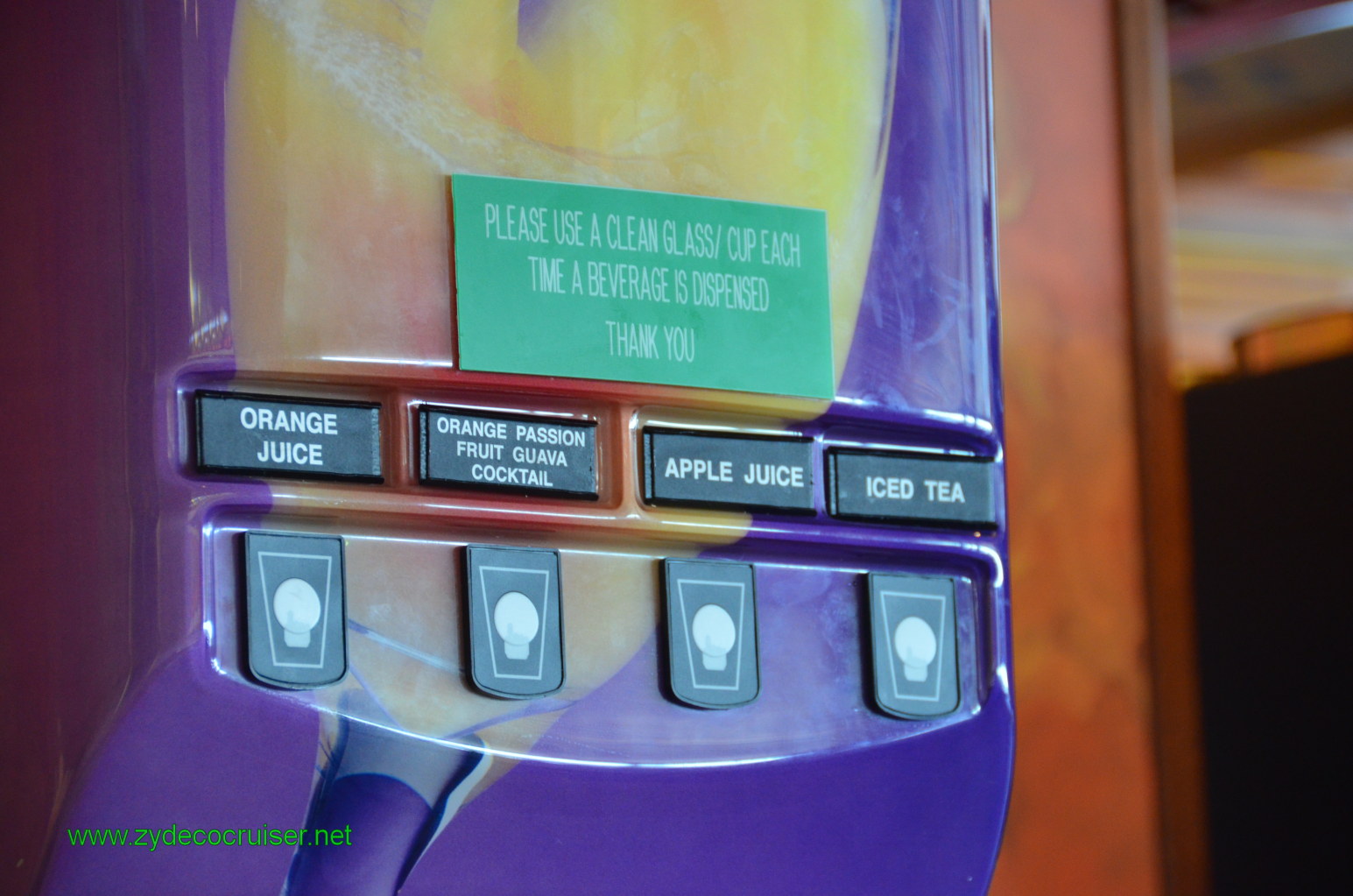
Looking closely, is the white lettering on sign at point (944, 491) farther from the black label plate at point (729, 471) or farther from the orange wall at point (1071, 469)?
the orange wall at point (1071, 469)

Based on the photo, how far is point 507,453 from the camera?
481 mm

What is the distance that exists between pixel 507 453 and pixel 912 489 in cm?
16

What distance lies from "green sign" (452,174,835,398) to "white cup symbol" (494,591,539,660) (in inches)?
3.0

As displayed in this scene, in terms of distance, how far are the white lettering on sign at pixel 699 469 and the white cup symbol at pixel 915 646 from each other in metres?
0.09

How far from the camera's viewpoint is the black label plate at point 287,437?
1.45ft

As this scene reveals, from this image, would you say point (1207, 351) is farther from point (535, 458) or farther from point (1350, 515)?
point (535, 458)

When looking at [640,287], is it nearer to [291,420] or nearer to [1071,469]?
[291,420]

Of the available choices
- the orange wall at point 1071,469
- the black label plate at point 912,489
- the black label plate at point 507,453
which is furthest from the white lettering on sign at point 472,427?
the orange wall at point 1071,469

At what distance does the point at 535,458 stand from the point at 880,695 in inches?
6.0

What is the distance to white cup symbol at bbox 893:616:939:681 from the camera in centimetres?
54

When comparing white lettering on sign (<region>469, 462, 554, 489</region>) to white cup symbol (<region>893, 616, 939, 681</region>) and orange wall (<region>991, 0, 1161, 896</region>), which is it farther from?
orange wall (<region>991, 0, 1161, 896</region>)

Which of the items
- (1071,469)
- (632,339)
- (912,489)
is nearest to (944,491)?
(912,489)

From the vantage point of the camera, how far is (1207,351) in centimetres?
401

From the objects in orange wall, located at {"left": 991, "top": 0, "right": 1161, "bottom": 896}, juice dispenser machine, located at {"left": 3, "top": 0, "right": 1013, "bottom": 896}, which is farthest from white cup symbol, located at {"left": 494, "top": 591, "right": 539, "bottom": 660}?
orange wall, located at {"left": 991, "top": 0, "right": 1161, "bottom": 896}
